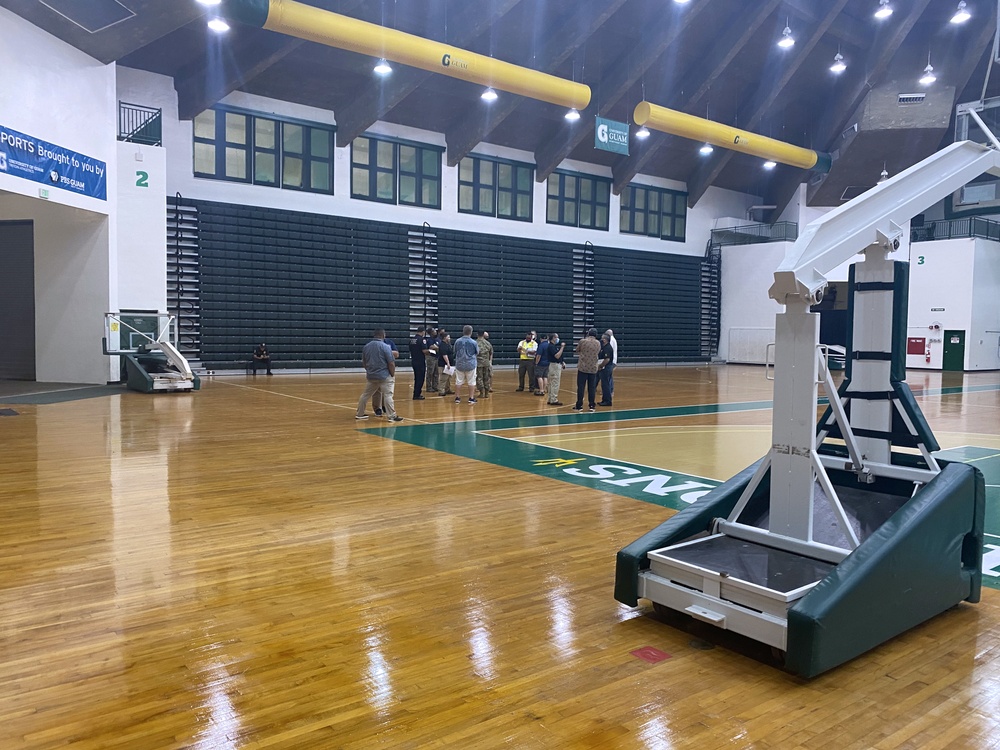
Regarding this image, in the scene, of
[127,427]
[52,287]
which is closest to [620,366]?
[52,287]

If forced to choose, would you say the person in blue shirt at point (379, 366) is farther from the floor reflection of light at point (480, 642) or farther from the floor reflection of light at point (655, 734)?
the floor reflection of light at point (655, 734)

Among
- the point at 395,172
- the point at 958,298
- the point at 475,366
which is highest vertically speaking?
the point at 395,172

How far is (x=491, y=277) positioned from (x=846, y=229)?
19.7 m

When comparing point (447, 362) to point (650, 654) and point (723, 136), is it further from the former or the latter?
point (723, 136)

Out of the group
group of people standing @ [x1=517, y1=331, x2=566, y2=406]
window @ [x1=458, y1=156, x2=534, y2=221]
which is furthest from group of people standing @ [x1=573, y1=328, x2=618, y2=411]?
window @ [x1=458, y1=156, x2=534, y2=221]

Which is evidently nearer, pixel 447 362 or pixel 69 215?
pixel 447 362

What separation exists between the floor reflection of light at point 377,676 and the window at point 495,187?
66.7 ft

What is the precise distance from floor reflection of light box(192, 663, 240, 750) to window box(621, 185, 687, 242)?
82.5 ft

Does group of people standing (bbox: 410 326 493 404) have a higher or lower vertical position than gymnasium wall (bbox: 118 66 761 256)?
lower

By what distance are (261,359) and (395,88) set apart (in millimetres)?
7669

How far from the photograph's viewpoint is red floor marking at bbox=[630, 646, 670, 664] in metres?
2.98

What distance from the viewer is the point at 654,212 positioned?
27375 millimetres

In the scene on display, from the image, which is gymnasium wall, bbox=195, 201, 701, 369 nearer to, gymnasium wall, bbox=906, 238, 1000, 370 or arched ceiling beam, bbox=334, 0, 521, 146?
arched ceiling beam, bbox=334, 0, 521, 146

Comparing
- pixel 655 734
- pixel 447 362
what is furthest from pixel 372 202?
pixel 655 734
